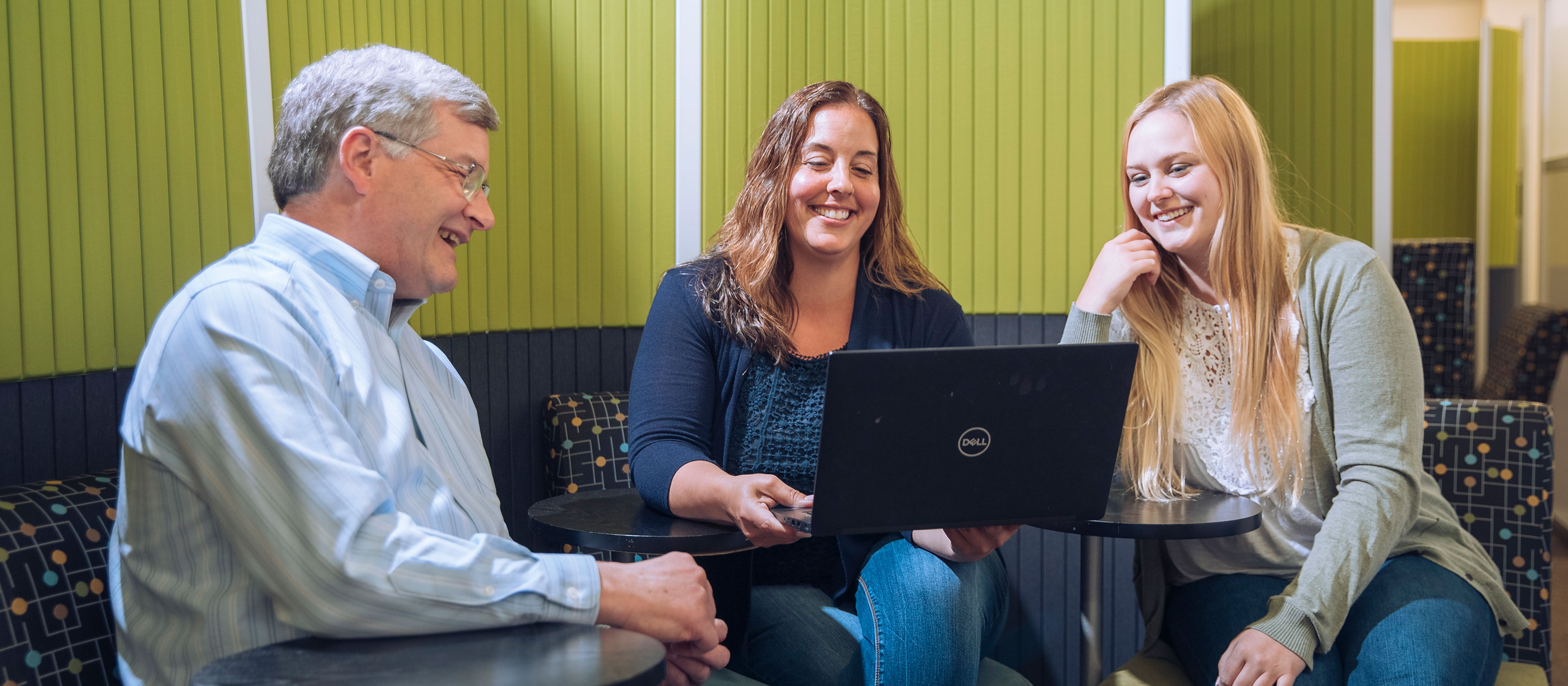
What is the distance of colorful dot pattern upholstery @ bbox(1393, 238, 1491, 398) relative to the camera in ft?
14.6

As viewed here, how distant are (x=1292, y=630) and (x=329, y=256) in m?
1.34

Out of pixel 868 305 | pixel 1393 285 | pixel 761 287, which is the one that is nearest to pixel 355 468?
pixel 761 287

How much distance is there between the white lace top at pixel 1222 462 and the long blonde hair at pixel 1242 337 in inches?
0.7

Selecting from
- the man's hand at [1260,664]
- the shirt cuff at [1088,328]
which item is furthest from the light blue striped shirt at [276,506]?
the shirt cuff at [1088,328]

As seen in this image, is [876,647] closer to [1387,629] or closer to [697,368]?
[697,368]

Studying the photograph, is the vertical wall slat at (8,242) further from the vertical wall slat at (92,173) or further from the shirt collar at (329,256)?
the shirt collar at (329,256)

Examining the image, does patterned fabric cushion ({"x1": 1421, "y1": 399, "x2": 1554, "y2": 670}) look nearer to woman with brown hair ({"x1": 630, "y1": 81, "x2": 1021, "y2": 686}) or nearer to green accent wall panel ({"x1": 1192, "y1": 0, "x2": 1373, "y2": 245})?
green accent wall panel ({"x1": 1192, "y1": 0, "x2": 1373, "y2": 245})

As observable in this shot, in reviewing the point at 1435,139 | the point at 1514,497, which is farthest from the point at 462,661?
the point at 1435,139

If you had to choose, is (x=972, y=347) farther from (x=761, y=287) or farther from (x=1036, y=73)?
(x=1036, y=73)

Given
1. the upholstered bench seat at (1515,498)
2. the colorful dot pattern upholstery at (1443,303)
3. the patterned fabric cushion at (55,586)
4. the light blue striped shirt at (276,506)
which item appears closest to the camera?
the light blue striped shirt at (276,506)

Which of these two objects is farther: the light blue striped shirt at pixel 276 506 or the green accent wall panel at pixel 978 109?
the green accent wall panel at pixel 978 109

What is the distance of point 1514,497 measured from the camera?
72.5 inches

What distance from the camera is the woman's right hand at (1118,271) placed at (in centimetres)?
175

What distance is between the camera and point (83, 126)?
143cm
